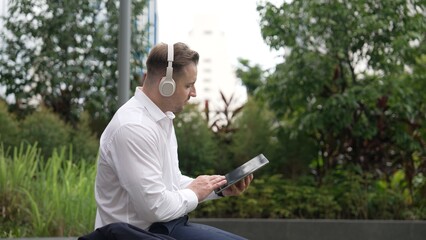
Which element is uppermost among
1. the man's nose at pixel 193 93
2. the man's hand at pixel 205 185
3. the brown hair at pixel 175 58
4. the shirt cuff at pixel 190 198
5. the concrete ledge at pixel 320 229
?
the brown hair at pixel 175 58

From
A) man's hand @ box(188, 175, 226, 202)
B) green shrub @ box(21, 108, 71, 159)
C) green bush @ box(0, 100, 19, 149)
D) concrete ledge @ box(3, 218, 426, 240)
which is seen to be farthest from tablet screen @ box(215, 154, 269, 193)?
green bush @ box(0, 100, 19, 149)

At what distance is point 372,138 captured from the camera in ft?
38.6

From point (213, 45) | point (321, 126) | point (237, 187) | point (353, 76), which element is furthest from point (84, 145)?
point (213, 45)

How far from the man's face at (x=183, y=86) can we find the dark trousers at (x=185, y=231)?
41 centimetres

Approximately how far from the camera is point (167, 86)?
11.5 ft

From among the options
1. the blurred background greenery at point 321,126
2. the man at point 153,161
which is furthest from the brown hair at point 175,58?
the blurred background greenery at point 321,126

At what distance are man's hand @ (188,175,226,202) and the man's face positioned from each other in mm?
271

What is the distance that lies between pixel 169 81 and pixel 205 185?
0.40 metres

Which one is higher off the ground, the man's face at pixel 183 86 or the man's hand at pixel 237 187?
the man's face at pixel 183 86

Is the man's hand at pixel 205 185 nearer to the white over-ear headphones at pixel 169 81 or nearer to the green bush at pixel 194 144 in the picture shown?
the white over-ear headphones at pixel 169 81

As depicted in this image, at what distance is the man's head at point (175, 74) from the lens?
355 cm

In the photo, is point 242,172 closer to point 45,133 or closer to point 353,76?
point 353,76

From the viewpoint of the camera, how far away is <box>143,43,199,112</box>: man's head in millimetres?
3547

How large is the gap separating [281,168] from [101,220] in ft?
28.4
